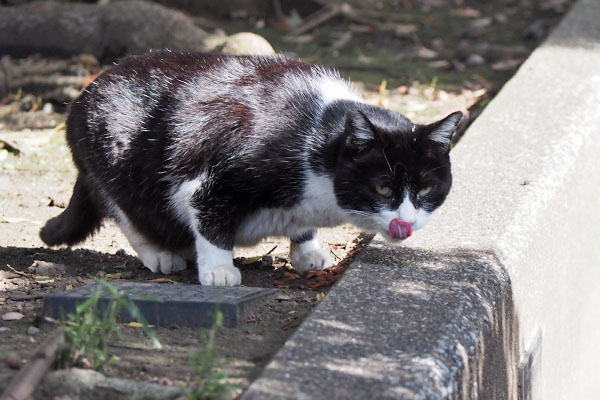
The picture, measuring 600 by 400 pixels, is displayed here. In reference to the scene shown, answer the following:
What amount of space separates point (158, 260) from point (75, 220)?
0.39m

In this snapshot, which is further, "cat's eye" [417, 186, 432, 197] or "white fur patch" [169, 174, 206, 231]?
"white fur patch" [169, 174, 206, 231]

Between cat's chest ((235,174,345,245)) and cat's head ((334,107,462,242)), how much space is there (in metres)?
0.08

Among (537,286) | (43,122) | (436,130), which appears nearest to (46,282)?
(436,130)

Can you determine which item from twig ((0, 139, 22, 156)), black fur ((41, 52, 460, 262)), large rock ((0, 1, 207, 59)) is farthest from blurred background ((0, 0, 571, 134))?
black fur ((41, 52, 460, 262))

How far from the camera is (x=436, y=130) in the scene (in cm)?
280

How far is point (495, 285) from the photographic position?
273cm

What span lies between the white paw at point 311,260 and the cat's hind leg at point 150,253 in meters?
0.47

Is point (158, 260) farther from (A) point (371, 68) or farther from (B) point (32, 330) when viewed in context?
(A) point (371, 68)

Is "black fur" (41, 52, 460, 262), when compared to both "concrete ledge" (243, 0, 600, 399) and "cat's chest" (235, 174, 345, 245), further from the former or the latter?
"concrete ledge" (243, 0, 600, 399)

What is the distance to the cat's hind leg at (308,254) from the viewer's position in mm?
3238

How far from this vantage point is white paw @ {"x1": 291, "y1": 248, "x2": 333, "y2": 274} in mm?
3236

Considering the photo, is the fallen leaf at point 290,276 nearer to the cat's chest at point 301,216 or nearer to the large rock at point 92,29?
the cat's chest at point 301,216

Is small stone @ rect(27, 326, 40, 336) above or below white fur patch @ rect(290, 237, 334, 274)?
above

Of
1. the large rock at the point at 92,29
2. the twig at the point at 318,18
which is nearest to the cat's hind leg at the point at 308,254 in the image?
the large rock at the point at 92,29
